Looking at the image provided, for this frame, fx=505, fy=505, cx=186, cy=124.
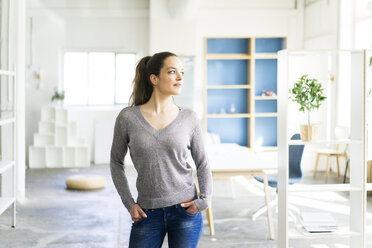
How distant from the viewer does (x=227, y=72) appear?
34.6 feet

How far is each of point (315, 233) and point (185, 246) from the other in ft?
6.47

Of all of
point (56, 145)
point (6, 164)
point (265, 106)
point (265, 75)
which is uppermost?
point (265, 75)

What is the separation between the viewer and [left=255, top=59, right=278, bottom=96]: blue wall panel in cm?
1057

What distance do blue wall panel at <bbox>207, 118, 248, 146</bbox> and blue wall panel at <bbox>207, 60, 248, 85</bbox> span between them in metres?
0.80

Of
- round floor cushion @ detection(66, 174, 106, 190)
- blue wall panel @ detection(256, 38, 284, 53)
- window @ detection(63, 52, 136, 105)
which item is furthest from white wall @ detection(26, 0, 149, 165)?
round floor cushion @ detection(66, 174, 106, 190)

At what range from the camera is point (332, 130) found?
9.70 m

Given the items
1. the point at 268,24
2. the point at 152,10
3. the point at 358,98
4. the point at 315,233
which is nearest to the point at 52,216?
the point at 315,233

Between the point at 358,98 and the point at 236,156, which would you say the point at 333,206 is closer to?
the point at 236,156

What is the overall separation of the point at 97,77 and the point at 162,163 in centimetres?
953

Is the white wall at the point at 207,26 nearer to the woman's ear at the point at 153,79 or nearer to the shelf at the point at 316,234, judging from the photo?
the shelf at the point at 316,234

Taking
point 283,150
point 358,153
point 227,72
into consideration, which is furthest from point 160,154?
point 227,72

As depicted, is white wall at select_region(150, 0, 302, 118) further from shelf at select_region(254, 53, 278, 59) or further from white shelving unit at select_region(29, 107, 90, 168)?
white shelving unit at select_region(29, 107, 90, 168)

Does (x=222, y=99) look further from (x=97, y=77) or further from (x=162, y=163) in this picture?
(x=162, y=163)

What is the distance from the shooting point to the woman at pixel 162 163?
2.52 meters
